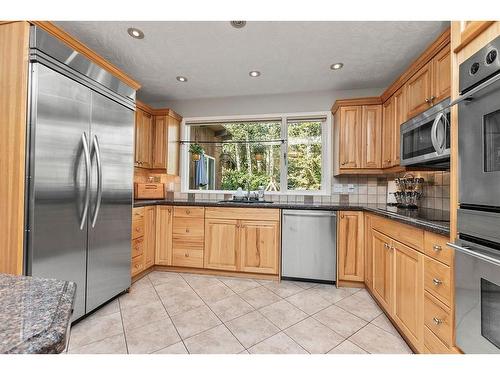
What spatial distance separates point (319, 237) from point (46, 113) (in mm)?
2610

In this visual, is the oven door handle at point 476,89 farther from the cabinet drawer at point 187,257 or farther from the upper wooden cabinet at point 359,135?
the cabinet drawer at point 187,257

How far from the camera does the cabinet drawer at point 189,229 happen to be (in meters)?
2.97

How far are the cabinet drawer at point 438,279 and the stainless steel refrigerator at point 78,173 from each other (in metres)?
2.36

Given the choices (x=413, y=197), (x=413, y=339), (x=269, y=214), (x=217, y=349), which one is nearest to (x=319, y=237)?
(x=269, y=214)

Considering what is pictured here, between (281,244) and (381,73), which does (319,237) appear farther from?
(381,73)

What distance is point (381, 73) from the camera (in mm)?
2801

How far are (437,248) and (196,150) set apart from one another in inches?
123

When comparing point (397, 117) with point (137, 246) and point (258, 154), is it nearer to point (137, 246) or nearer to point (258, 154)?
point (258, 154)

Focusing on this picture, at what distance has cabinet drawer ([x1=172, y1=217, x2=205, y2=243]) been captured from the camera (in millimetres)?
2971

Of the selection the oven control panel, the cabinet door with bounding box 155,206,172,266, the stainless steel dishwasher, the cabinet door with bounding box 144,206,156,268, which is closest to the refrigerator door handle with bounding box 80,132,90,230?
the cabinet door with bounding box 144,206,156,268

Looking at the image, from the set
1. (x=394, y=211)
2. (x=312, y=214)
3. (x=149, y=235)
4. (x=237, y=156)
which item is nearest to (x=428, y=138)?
(x=394, y=211)

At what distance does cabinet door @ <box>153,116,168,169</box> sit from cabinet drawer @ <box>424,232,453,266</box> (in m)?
3.08

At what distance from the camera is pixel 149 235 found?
2.95m
